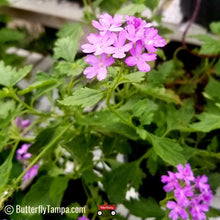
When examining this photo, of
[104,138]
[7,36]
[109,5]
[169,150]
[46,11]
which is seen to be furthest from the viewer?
[46,11]

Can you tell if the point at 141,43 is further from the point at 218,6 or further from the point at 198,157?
the point at 218,6

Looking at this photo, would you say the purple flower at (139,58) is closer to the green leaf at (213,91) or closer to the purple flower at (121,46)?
the purple flower at (121,46)

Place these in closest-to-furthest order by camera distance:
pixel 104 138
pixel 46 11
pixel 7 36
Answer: pixel 104 138 < pixel 7 36 < pixel 46 11

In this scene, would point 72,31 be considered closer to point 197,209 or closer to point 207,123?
point 207,123

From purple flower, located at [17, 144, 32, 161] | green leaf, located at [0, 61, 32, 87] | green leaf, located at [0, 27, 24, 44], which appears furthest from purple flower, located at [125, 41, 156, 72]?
green leaf, located at [0, 27, 24, 44]

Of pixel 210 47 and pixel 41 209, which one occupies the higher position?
pixel 210 47

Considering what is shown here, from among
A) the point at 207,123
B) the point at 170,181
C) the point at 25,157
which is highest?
the point at 207,123

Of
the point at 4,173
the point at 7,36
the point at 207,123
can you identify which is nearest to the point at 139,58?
the point at 207,123

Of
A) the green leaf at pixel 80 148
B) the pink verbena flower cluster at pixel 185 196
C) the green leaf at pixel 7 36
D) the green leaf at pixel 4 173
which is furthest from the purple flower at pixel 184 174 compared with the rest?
the green leaf at pixel 7 36

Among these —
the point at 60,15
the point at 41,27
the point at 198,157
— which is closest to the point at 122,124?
the point at 198,157
